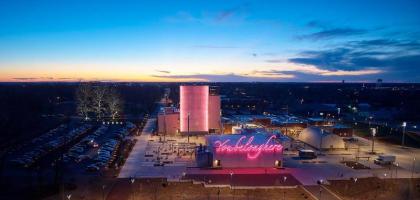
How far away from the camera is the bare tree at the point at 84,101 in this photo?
6206 centimetres

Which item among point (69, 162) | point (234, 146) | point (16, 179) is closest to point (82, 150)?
point (69, 162)

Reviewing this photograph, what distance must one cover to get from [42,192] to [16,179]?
4421 mm

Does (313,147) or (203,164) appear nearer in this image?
(203,164)

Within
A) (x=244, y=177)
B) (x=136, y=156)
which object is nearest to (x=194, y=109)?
(x=136, y=156)

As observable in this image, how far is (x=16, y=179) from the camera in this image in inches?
1043

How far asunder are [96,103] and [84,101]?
3971 millimetres

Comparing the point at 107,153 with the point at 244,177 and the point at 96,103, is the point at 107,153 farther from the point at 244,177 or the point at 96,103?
the point at 96,103

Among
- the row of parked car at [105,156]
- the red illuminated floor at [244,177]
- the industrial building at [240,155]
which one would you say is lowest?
the red illuminated floor at [244,177]

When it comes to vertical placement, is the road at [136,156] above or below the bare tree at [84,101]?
below

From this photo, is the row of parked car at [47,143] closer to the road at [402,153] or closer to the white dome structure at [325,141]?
the white dome structure at [325,141]

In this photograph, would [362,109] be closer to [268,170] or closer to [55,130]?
[268,170]

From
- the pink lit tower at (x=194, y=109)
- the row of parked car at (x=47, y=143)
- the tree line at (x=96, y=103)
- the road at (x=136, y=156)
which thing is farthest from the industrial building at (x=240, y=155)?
the tree line at (x=96, y=103)

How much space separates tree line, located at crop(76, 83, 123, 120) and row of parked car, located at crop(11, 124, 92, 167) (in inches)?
403

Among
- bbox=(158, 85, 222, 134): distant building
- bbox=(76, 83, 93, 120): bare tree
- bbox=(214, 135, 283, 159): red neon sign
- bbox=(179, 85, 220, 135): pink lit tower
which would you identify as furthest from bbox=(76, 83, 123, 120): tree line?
bbox=(214, 135, 283, 159): red neon sign
